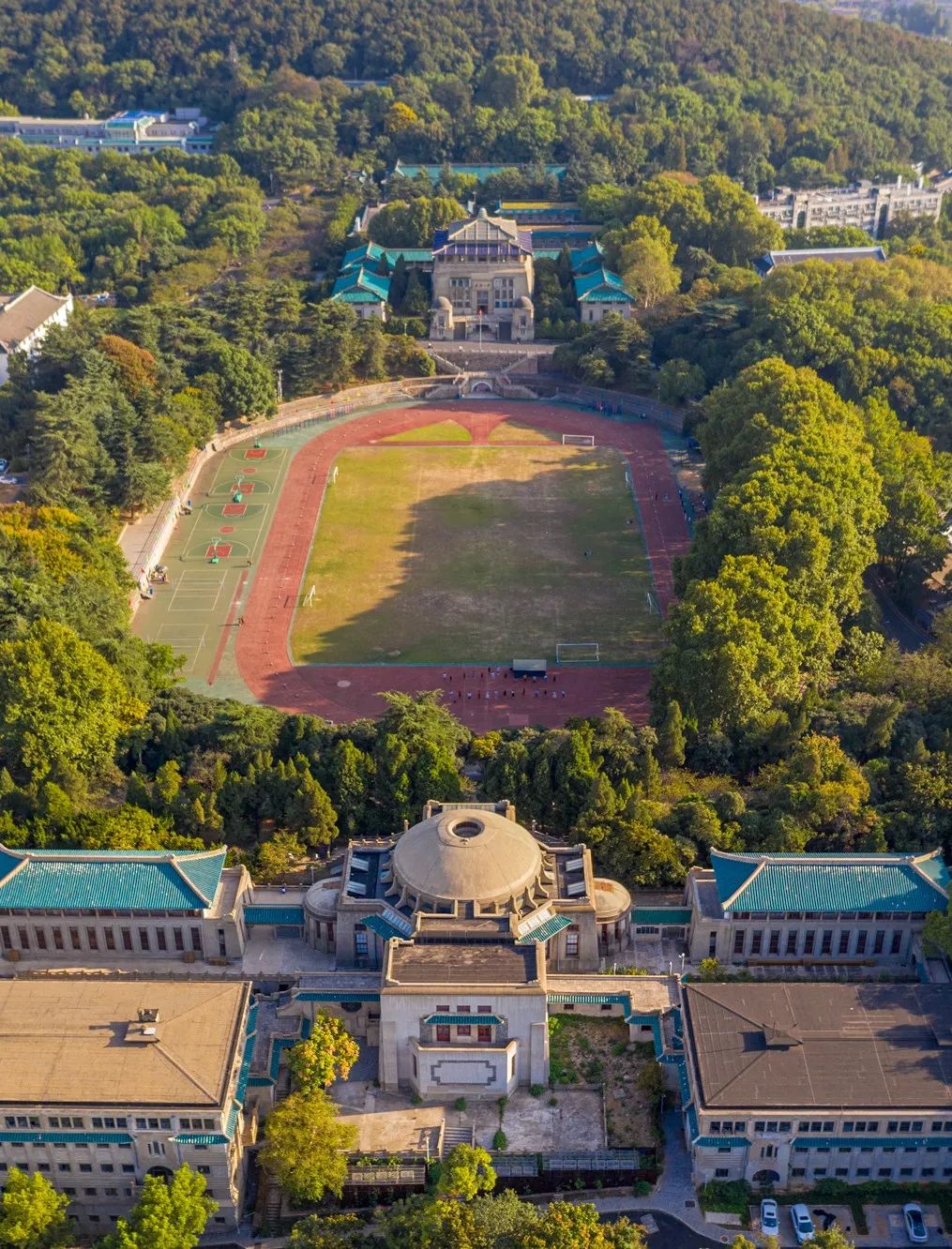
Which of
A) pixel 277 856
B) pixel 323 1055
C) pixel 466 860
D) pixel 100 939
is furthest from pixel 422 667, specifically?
pixel 323 1055

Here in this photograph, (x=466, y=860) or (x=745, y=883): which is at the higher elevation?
(x=466, y=860)

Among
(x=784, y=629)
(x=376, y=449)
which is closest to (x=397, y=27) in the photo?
(x=376, y=449)

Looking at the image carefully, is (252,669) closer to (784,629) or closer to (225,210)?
(784,629)

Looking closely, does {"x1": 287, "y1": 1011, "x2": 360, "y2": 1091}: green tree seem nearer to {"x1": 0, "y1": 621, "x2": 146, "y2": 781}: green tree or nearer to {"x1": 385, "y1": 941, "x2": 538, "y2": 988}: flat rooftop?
{"x1": 385, "y1": 941, "x2": 538, "y2": 988}: flat rooftop

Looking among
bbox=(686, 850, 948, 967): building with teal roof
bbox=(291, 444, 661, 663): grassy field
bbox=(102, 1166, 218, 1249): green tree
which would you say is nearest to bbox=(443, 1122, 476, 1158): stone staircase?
bbox=(102, 1166, 218, 1249): green tree

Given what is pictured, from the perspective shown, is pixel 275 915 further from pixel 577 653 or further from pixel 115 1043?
pixel 577 653
